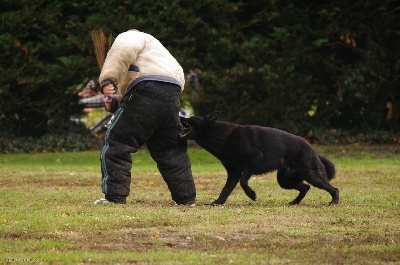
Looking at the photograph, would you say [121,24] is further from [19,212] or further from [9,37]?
[19,212]

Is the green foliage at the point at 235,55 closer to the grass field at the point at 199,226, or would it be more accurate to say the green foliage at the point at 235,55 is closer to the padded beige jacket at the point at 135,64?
the grass field at the point at 199,226


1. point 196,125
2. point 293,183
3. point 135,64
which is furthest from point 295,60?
point 135,64

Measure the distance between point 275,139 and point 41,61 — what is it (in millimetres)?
9686

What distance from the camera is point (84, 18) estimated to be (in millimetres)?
19391

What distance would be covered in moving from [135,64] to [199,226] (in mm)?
2319

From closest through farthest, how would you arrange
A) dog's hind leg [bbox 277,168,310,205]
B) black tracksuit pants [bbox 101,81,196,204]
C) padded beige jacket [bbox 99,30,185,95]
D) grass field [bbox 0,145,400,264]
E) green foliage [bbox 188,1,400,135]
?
1. grass field [bbox 0,145,400,264]
2. padded beige jacket [bbox 99,30,185,95]
3. black tracksuit pants [bbox 101,81,196,204]
4. dog's hind leg [bbox 277,168,310,205]
5. green foliage [bbox 188,1,400,135]

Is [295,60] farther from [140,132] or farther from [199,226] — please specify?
[199,226]

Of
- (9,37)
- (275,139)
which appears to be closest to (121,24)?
(9,37)

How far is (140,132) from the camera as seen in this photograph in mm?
9820

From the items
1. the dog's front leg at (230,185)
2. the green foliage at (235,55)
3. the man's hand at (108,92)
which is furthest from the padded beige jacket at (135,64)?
the green foliage at (235,55)

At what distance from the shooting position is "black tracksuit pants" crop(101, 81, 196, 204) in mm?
9734

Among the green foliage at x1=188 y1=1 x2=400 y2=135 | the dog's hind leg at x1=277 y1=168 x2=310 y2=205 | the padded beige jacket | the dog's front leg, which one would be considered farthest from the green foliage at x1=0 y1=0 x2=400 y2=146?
the padded beige jacket

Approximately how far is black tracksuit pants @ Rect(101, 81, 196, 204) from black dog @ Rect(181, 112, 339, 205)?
28 centimetres

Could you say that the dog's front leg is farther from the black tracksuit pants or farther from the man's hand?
the man's hand
